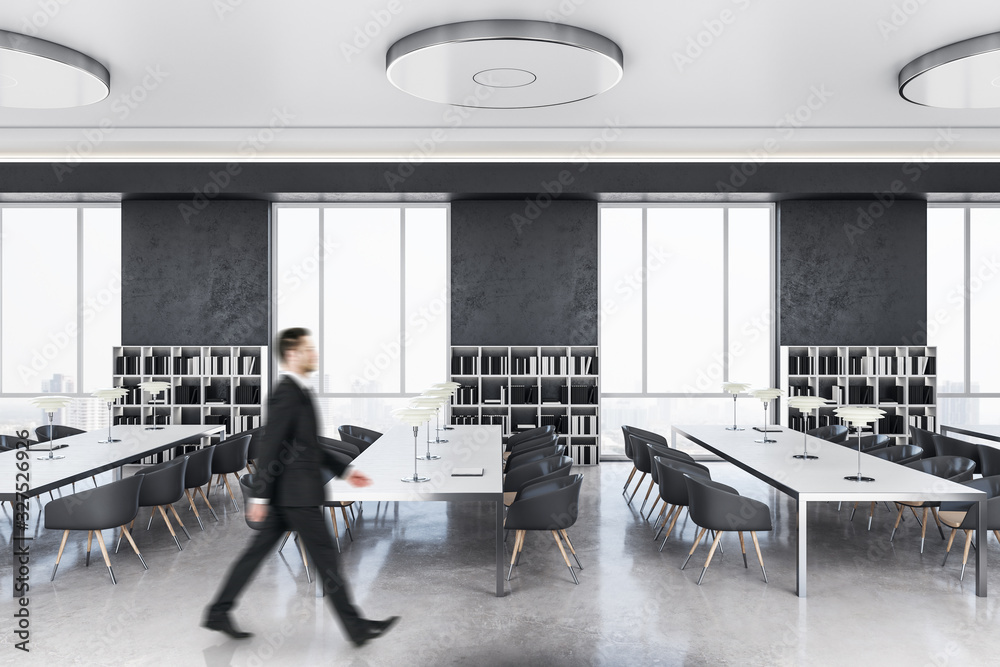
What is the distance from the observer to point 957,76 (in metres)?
5.59

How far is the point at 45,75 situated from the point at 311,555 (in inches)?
182

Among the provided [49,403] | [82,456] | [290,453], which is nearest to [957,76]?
[290,453]

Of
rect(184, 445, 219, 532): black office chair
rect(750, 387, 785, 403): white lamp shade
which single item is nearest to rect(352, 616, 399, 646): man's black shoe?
rect(184, 445, 219, 532): black office chair

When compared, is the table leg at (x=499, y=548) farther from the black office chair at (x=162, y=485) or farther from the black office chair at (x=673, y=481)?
the black office chair at (x=162, y=485)

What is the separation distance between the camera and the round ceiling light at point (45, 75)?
5.12 meters

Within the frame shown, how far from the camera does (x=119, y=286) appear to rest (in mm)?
10273

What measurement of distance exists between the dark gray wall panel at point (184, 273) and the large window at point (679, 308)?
212 inches

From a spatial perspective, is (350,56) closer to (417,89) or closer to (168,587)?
(417,89)

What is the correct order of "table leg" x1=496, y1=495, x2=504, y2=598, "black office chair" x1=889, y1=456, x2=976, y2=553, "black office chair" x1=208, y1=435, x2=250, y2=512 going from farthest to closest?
"black office chair" x1=208, y1=435, x2=250, y2=512 → "black office chair" x1=889, y1=456, x2=976, y2=553 → "table leg" x1=496, y1=495, x2=504, y2=598

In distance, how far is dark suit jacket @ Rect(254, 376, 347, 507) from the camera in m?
3.67

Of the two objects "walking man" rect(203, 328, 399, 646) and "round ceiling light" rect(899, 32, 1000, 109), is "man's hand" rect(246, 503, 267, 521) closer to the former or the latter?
"walking man" rect(203, 328, 399, 646)

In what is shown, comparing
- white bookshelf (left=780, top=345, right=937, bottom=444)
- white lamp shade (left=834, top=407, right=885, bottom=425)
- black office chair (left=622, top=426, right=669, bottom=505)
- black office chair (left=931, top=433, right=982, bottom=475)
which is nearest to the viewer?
white lamp shade (left=834, top=407, right=885, bottom=425)

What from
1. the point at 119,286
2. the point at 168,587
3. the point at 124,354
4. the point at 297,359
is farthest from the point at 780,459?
the point at 119,286

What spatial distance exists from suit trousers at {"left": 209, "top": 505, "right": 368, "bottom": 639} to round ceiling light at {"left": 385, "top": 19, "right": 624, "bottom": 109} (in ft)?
11.5
